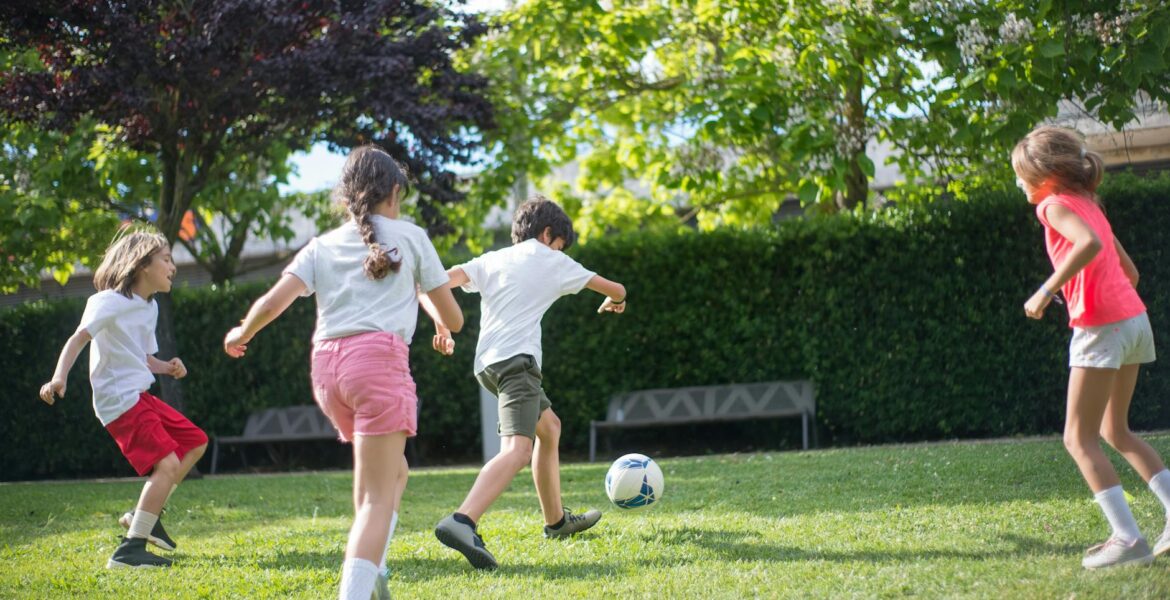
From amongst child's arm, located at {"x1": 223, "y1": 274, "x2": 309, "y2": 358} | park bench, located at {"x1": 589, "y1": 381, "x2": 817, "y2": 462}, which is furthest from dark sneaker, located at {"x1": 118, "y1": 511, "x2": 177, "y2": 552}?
park bench, located at {"x1": 589, "y1": 381, "x2": 817, "y2": 462}

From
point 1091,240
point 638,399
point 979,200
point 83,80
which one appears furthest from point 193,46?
point 1091,240

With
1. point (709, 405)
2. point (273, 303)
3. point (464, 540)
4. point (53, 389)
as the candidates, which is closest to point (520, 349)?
point (464, 540)

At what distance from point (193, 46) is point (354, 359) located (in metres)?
7.24

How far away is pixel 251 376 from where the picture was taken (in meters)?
13.8

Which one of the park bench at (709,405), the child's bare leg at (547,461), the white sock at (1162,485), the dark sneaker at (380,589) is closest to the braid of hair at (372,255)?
the dark sneaker at (380,589)

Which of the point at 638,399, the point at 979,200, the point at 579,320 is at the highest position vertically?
the point at 979,200

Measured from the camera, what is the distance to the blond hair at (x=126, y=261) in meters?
6.18

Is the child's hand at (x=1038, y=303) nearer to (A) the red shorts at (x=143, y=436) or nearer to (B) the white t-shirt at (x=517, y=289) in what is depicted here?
(B) the white t-shirt at (x=517, y=289)

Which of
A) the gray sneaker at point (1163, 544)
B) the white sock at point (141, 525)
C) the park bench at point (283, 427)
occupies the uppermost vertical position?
the gray sneaker at point (1163, 544)

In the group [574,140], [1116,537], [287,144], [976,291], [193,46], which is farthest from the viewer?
[574,140]

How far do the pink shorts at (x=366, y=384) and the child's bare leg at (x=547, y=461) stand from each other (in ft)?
5.85

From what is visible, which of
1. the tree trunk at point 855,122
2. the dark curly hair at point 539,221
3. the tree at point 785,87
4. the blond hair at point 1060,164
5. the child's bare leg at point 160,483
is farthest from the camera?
the tree trunk at point 855,122

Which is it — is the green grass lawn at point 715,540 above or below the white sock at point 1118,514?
below

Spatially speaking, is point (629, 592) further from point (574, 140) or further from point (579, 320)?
point (574, 140)
